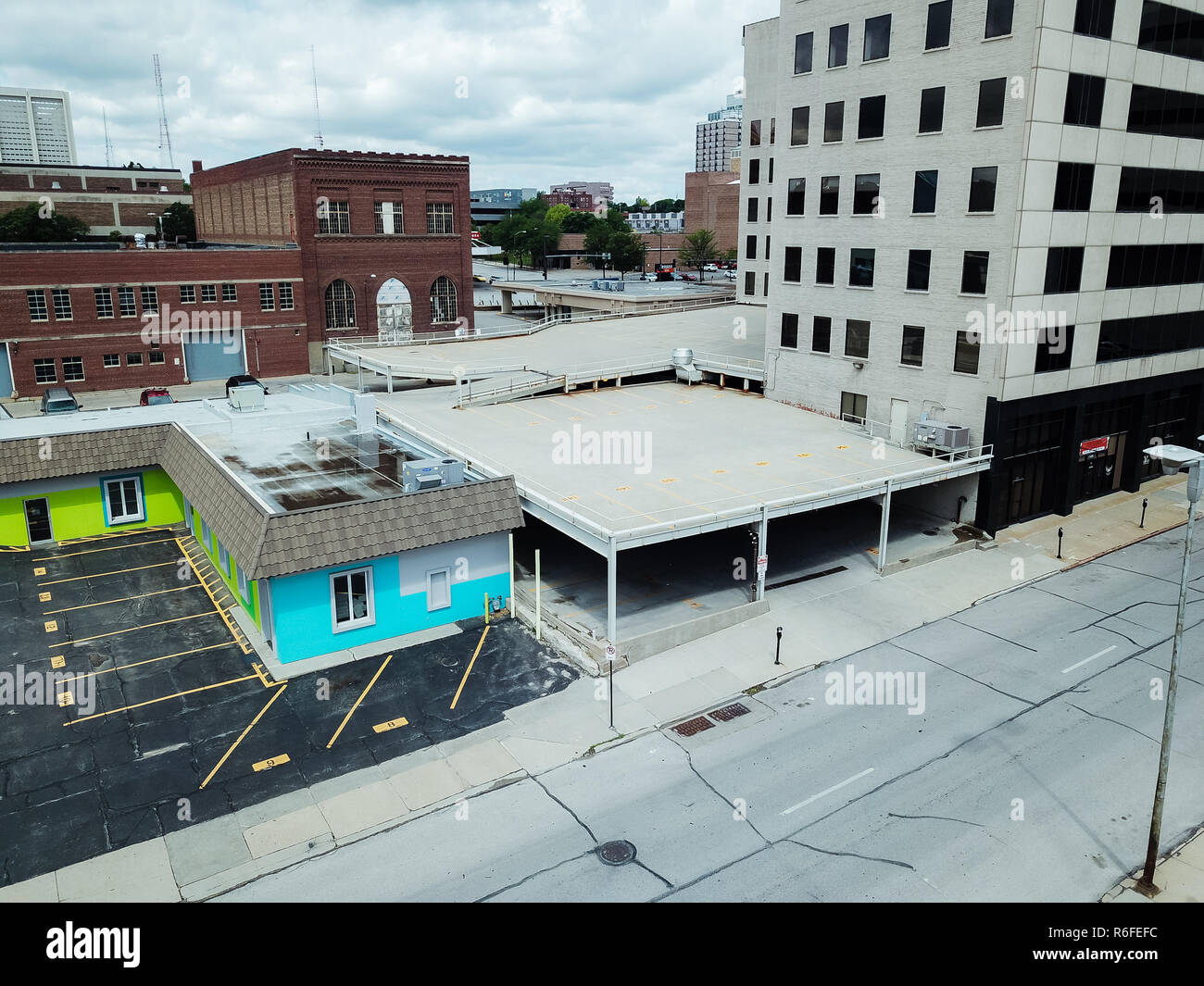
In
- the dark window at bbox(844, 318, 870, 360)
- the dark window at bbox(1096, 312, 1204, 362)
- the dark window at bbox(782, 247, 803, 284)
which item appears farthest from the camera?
the dark window at bbox(782, 247, 803, 284)

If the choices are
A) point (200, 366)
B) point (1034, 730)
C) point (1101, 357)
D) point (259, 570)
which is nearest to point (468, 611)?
point (259, 570)

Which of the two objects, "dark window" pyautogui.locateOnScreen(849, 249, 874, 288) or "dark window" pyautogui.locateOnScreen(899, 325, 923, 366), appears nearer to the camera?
"dark window" pyautogui.locateOnScreen(899, 325, 923, 366)

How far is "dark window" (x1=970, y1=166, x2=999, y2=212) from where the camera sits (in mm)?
29938

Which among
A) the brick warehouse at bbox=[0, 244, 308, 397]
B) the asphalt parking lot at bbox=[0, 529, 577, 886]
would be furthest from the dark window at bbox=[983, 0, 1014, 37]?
the brick warehouse at bbox=[0, 244, 308, 397]

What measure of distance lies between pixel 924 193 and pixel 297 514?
2478 centimetres

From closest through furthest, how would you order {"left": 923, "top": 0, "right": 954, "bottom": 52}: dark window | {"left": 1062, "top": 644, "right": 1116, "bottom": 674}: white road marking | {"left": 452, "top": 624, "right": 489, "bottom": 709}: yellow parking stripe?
{"left": 452, "top": 624, "right": 489, "bottom": 709}: yellow parking stripe < {"left": 1062, "top": 644, "right": 1116, "bottom": 674}: white road marking < {"left": 923, "top": 0, "right": 954, "bottom": 52}: dark window

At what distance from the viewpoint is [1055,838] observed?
15.8 m

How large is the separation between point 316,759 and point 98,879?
175 inches

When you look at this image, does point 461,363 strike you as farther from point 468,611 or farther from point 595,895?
point 595,895

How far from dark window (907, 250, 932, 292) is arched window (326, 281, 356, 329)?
4012 centimetres

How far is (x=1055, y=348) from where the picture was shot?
105 feet

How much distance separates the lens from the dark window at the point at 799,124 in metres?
36.3

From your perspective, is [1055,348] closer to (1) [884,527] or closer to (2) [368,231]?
(1) [884,527]

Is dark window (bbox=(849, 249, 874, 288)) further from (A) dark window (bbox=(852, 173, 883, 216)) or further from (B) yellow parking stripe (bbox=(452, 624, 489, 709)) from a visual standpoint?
(B) yellow parking stripe (bbox=(452, 624, 489, 709))
